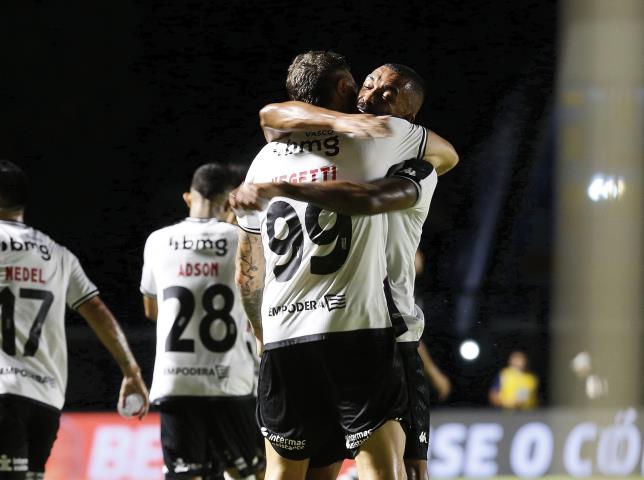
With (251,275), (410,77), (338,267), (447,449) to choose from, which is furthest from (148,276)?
(447,449)

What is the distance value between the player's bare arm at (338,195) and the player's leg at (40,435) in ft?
7.13

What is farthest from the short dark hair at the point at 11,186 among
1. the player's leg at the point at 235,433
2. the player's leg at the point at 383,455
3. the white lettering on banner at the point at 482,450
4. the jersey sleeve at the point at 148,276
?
the white lettering on banner at the point at 482,450

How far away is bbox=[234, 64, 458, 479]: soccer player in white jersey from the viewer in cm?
292

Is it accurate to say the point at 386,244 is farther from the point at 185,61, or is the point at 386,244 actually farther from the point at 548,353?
the point at 185,61

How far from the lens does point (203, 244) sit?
529cm

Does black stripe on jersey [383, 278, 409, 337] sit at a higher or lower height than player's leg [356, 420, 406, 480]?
higher

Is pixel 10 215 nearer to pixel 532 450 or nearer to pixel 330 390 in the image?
pixel 330 390

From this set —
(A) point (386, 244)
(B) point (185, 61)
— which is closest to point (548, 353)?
(B) point (185, 61)

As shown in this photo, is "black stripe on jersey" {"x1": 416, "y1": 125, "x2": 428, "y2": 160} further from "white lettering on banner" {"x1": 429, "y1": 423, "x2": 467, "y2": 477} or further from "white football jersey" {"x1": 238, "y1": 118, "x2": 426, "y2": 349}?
"white lettering on banner" {"x1": 429, "y1": 423, "x2": 467, "y2": 477}

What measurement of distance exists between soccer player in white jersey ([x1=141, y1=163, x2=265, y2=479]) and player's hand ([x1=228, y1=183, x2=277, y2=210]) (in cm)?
231

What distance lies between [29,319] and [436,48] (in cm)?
1283

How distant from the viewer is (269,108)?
319cm

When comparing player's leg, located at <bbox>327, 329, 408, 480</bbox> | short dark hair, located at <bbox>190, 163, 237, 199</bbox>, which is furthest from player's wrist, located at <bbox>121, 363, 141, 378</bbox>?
player's leg, located at <bbox>327, 329, 408, 480</bbox>

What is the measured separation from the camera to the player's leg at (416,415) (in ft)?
11.4
